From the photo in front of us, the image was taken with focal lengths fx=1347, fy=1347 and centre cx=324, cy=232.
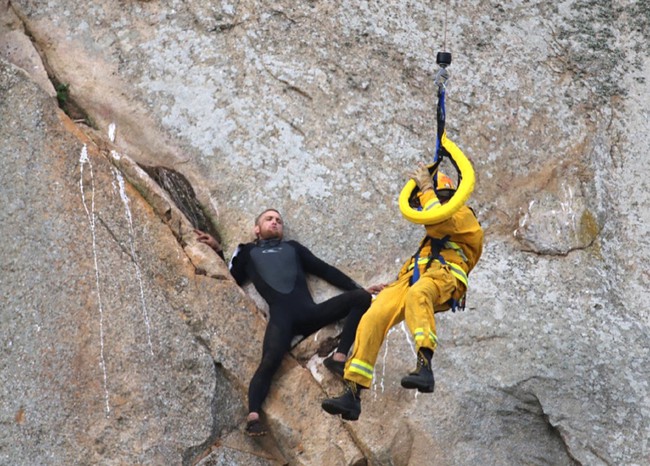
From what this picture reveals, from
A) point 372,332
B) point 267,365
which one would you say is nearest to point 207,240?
point 267,365

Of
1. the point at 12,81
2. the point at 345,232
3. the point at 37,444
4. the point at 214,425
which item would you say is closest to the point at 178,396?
the point at 214,425

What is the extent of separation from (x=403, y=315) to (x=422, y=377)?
690 mm

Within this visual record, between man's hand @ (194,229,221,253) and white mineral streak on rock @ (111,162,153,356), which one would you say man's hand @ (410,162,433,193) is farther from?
white mineral streak on rock @ (111,162,153,356)

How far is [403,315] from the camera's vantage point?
995cm

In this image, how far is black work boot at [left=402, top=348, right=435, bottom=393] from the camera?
9.34m

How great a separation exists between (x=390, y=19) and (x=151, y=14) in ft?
7.51

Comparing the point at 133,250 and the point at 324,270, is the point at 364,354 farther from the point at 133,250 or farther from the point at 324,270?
the point at 133,250

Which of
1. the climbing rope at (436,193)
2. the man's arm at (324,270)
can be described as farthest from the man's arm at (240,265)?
the climbing rope at (436,193)

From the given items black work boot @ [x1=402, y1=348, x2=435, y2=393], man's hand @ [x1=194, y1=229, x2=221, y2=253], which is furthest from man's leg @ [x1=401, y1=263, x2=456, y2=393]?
man's hand @ [x1=194, y1=229, x2=221, y2=253]

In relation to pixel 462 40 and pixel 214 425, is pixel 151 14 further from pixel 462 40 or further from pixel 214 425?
pixel 214 425

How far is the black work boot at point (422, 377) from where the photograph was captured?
9.34 meters

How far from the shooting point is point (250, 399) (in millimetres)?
10734

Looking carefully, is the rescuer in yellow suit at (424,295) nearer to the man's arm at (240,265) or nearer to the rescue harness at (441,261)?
the rescue harness at (441,261)

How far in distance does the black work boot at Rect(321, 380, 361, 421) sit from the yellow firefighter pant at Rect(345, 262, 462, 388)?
0.07 m
